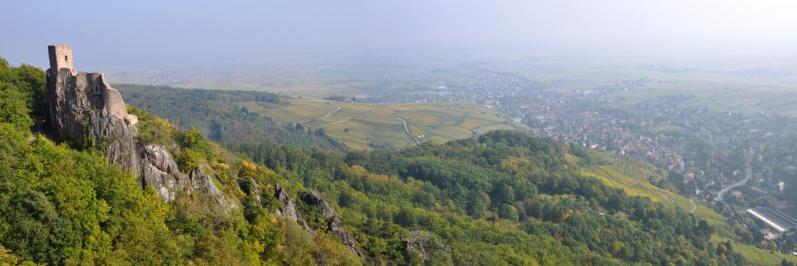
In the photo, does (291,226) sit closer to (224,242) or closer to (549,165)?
(224,242)

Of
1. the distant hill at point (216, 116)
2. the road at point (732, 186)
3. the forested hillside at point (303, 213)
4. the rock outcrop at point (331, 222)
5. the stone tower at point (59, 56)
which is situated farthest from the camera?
the distant hill at point (216, 116)

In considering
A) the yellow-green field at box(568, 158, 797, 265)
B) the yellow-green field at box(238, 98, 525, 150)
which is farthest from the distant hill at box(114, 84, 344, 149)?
the yellow-green field at box(568, 158, 797, 265)

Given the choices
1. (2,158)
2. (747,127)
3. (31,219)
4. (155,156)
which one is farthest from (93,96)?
(747,127)

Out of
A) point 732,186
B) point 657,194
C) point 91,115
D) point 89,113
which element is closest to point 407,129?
point 657,194

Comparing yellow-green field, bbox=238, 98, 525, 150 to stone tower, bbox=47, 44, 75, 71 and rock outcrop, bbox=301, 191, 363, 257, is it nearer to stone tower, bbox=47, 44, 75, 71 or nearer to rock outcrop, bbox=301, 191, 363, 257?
rock outcrop, bbox=301, 191, 363, 257

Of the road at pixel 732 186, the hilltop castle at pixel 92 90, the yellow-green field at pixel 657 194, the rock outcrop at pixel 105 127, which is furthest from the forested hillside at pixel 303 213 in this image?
the road at pixel 732 186

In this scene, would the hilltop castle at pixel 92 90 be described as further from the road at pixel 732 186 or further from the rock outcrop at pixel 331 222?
the road at pixel 732 186

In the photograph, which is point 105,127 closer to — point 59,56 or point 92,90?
point 92,90
